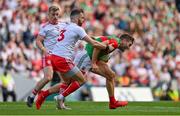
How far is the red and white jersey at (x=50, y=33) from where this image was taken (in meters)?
19.5

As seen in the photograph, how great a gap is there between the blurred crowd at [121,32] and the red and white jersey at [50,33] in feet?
24.7

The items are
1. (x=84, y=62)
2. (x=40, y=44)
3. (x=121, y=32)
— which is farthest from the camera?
(x=121, y=32)

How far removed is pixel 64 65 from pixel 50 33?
1752 millimetres

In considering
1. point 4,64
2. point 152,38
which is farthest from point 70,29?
point 152,38

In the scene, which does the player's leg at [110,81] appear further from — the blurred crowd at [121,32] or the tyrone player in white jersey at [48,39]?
the blurred crowd at [121,32]

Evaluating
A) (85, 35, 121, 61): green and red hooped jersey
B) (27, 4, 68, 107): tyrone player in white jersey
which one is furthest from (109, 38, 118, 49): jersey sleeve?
(27, 4, 68, 107): tyrone player in white jersey

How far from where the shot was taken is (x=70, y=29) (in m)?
18.1

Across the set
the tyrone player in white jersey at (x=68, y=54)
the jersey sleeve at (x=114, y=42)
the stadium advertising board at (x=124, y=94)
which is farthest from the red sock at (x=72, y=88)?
the stadium advertising board at (x=124, y=94)

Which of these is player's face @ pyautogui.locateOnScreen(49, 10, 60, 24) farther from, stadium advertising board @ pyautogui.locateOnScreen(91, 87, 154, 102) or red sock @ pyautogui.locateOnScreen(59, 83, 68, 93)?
stadium advertising board @ pyautogui.locateOnScreen(91, 87, 154, 102)

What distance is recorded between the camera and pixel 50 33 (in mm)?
19719

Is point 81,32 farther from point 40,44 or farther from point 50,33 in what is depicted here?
point 50,33

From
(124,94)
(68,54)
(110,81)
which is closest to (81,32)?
(68,54)

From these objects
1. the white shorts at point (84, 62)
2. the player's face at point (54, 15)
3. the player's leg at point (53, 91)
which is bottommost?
the player's leg at point (53, 91)

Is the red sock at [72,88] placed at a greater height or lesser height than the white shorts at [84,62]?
lesser
